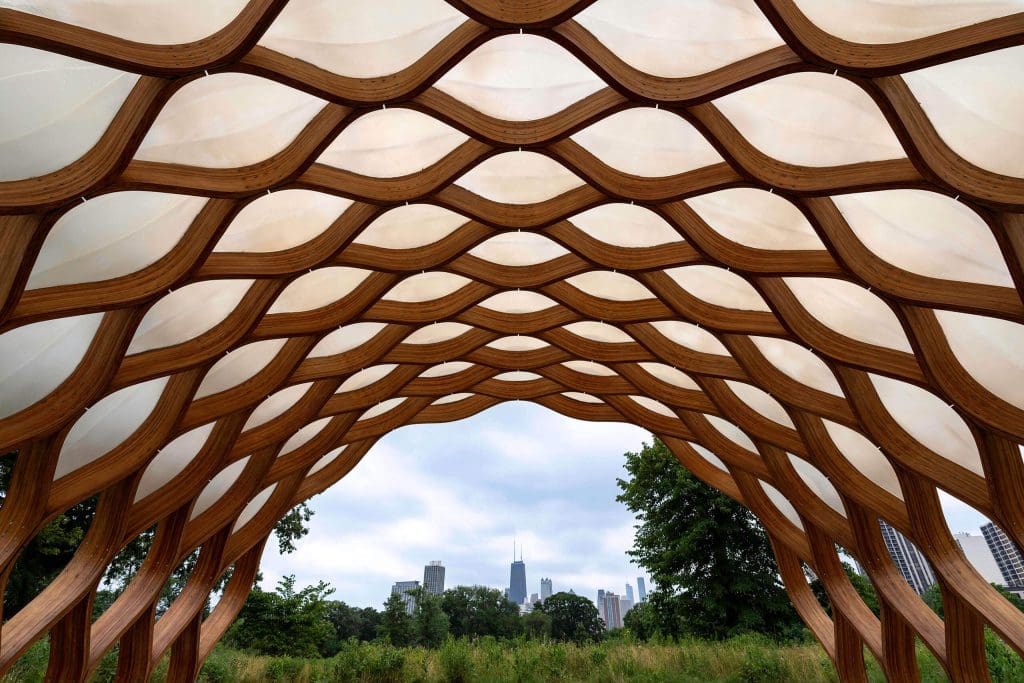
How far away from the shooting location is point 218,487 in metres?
29.5

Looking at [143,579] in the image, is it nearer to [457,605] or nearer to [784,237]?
[784,237]

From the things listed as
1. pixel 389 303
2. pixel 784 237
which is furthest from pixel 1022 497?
pixel 389 303

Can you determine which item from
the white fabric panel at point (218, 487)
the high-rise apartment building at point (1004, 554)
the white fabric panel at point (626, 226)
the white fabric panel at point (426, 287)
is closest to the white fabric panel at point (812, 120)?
the white fabric panel at point (626, 226)

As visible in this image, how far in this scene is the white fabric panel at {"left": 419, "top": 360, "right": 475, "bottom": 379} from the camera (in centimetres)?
2994

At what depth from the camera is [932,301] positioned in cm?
1495

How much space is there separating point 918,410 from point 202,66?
19.7 m

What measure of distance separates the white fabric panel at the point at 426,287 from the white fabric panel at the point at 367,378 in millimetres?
5602

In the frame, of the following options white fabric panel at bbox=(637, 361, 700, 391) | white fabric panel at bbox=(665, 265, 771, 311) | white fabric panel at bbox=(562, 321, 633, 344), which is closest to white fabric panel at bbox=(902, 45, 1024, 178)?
white fabric panel at bbox=(665, 265, 771, 311)

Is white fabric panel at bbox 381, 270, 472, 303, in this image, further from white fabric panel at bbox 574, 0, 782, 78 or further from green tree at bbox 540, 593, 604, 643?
green tree at bbox 540, 593, 604, 643

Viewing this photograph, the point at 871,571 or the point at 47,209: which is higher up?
the point at 47,209

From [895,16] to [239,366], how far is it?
20.0 meters

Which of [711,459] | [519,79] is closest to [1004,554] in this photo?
[711,459]

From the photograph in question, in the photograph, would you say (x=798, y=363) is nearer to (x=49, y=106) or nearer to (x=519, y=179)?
(x=519, y=179)

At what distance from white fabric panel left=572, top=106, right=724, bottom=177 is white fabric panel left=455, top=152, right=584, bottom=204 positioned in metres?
1.26
